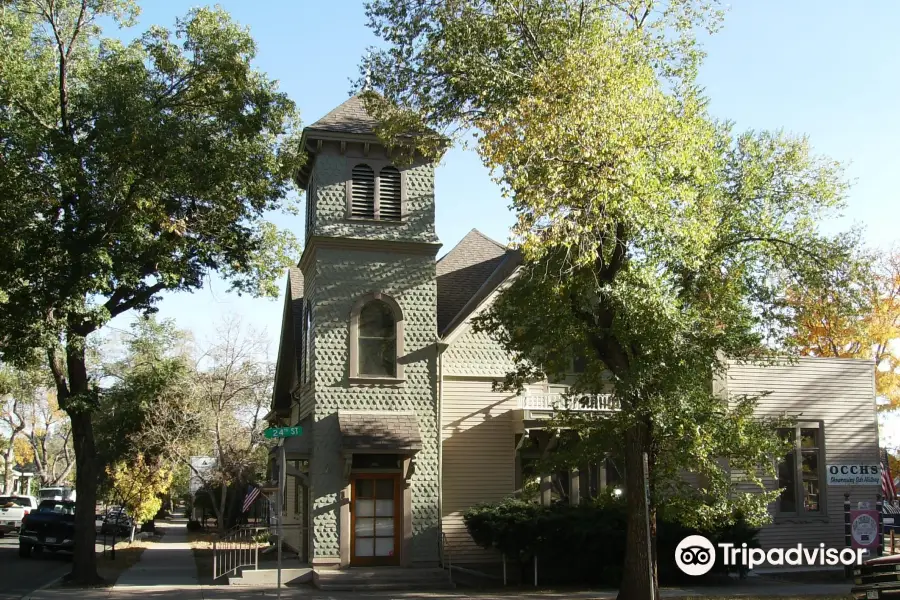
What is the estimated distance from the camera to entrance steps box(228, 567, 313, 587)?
2070 cm

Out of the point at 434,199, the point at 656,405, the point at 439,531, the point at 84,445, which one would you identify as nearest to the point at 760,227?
the point at 656,405

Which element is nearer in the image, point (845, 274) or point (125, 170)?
point (845, 274)

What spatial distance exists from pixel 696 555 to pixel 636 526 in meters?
6.64

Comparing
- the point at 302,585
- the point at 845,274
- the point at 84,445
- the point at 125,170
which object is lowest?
the point at 302,585

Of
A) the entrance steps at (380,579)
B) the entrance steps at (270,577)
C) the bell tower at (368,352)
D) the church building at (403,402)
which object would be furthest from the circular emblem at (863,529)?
the entrance steps at (270,577)

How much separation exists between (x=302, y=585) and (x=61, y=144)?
11.3 m

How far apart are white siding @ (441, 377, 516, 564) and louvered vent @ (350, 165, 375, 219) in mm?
4868

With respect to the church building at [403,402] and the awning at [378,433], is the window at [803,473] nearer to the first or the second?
the church building at [403,402]

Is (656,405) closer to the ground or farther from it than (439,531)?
farther from it

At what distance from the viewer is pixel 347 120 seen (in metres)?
23.7

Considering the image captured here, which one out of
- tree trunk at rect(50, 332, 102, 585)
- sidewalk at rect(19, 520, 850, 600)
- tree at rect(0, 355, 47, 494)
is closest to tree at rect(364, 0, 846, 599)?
sidewalk at rect(19, 520, 850, 600)

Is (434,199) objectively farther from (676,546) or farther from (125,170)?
(676,546)

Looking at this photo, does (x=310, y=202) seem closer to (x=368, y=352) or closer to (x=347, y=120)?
(x=347, y=120)

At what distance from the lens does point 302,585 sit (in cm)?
2070
